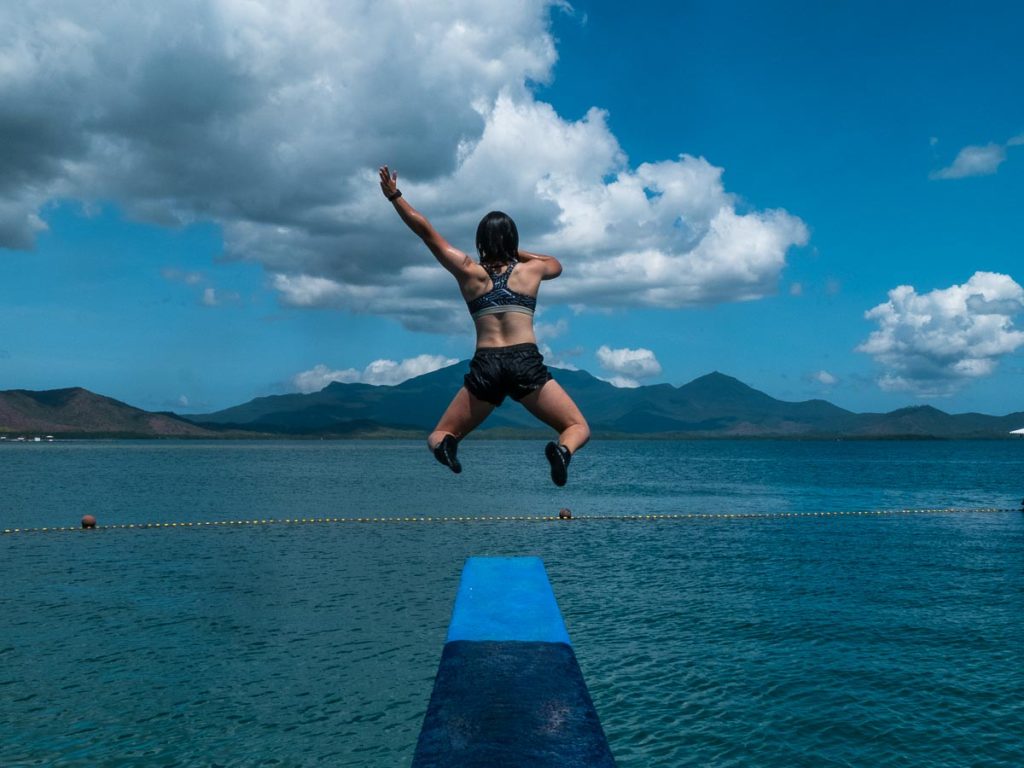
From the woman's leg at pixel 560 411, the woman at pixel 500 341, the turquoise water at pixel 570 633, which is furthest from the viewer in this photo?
the turquoise water at pixel 570 633

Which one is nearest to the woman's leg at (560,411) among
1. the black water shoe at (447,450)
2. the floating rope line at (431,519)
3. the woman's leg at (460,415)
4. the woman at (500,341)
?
the woman at (500,341)

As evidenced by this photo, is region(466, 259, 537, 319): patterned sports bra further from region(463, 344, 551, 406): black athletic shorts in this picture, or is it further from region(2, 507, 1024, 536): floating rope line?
region(2, 507, 1024, 536): floating rope line

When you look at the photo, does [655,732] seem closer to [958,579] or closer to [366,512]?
[958,579]

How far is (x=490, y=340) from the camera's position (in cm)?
902

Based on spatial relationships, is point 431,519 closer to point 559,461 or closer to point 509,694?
point 559,461

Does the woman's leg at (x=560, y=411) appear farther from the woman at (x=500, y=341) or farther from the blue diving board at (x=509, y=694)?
the blue diving board at (x=509, y=694)

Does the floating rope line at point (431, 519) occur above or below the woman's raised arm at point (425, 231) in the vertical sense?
below

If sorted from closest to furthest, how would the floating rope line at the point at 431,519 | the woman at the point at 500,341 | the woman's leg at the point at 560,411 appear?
the woman at the point at 500,341 < the woman's leg at the point at 560,411 < the floating rope line at the point at 431,519

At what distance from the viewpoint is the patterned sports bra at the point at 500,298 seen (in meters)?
8.86

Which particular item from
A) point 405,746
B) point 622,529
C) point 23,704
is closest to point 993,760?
point 405,746

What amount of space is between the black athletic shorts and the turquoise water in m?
12.3

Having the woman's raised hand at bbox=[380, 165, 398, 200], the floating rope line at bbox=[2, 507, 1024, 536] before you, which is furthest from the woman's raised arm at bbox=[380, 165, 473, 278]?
the floating rope line at bbox=[2, 507, 1024, 536]

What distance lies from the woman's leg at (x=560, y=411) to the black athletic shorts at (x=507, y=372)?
10cm

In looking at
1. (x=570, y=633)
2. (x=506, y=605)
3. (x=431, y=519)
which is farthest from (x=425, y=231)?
(x=431, y=519)
